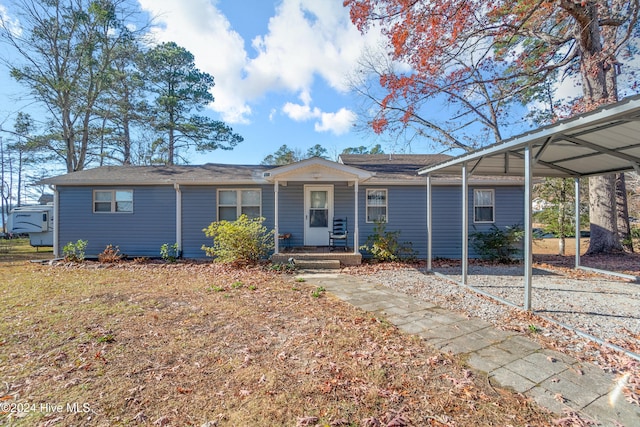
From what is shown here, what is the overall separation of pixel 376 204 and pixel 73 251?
10112 millimetres

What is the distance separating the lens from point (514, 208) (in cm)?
933

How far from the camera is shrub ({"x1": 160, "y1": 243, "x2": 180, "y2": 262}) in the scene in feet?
29.4

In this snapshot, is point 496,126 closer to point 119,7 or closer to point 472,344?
point 472,344

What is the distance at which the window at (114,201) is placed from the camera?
955cm

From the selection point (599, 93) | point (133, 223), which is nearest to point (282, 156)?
point (133, 223)

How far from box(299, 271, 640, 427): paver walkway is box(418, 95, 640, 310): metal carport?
140 centimetres

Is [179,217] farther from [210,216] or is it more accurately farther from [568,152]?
[568,152]

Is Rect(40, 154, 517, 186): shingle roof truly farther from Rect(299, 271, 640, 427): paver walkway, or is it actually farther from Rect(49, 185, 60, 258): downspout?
Rect(299, 271, 640, 427): paver walkway

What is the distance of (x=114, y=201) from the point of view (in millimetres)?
9578

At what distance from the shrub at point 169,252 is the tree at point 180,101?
10.5 m

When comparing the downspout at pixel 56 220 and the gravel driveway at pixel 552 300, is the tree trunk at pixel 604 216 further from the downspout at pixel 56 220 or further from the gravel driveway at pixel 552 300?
the downspout at pixel 56 220

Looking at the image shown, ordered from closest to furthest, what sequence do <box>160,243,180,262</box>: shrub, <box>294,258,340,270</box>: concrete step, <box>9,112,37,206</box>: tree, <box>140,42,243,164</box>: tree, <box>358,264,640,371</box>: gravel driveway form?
1. <box>358,264,640,371</box>: gravel driveway
2. <box>294,258,340,270</box>: concrete step
3. <box>160,243,180,262</box>: shrub
4. <box>9,112,37,206</box>: tree
5. <box>140,42,243,164</box>: tree

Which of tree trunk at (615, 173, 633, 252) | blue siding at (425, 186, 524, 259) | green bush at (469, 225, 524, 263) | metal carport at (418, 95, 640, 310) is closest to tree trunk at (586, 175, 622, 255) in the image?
tree trunk at (615, 173, 633, 252)

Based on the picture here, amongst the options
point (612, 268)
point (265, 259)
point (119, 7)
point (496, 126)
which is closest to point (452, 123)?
point (496, 126)
